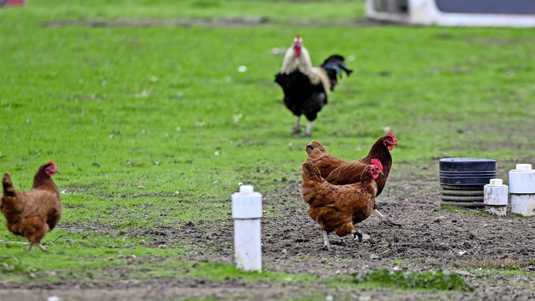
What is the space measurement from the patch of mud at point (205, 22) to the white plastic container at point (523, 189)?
18474 mm

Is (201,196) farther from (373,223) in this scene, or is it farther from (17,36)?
(17,36)

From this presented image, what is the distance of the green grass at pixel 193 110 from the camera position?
1333cm

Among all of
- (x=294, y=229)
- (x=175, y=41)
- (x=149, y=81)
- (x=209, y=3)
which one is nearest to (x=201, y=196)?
(x=294, y=229)

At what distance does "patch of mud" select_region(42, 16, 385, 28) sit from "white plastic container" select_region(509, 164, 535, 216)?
1847cm

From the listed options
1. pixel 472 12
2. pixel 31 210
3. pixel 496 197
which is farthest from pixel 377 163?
pixel 472 12

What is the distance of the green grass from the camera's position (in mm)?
13328

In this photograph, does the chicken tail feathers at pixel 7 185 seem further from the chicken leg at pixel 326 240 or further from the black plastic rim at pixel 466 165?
the black plastic rim at pixel 466 165

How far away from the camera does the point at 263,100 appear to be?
23297mm

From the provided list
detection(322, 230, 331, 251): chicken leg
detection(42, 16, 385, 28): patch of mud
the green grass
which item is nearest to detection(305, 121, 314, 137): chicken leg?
the green grass

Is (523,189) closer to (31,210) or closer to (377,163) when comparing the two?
(377,163)

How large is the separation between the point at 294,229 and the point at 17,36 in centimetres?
1753

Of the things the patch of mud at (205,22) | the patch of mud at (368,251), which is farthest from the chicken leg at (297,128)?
the patch of mud at (205,22)

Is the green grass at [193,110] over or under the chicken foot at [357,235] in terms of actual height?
over

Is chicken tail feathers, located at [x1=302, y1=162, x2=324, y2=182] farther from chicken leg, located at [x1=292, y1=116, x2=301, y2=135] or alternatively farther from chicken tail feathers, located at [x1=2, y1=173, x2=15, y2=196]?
chicken leg, located at [x1=292, y1=116, x2=301, y2=135]
